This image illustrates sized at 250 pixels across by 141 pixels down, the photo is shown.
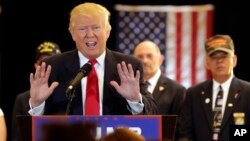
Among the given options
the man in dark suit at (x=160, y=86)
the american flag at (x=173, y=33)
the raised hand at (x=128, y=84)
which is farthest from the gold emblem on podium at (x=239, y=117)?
the american flag at (x=173, y=33)

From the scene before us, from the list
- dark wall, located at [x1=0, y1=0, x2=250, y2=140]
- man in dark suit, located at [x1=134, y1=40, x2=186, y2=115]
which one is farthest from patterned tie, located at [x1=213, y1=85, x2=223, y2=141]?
dark wall, located at [x1=0, y1=0, x2=250, y2=140]

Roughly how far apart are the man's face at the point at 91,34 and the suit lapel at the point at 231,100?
1784 mm

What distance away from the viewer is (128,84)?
326cm

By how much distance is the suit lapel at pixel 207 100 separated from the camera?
16.9 ft

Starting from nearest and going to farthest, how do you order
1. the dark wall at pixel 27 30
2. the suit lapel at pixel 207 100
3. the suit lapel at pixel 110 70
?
the suit lapel at pixel 110 70, the suit lapel at pixel 207 100, the dark wall at pixel 27 30

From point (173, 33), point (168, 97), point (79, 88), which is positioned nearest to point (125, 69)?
point (79, 88)

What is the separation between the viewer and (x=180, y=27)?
→ 7.33 meters

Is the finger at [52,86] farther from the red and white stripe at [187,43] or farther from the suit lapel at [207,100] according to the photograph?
the red and white stripe at [187,43]

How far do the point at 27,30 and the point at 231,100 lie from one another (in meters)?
2.93

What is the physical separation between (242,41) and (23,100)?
2742mm

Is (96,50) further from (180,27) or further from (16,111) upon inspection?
(180,27)

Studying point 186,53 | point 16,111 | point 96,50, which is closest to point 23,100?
point 16,111

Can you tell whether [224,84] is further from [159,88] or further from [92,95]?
[92,95]

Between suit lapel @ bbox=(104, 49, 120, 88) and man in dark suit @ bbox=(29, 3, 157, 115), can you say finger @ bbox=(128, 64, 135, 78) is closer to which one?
man in dark suit @ bbox=(29, 3, 157, 115)
